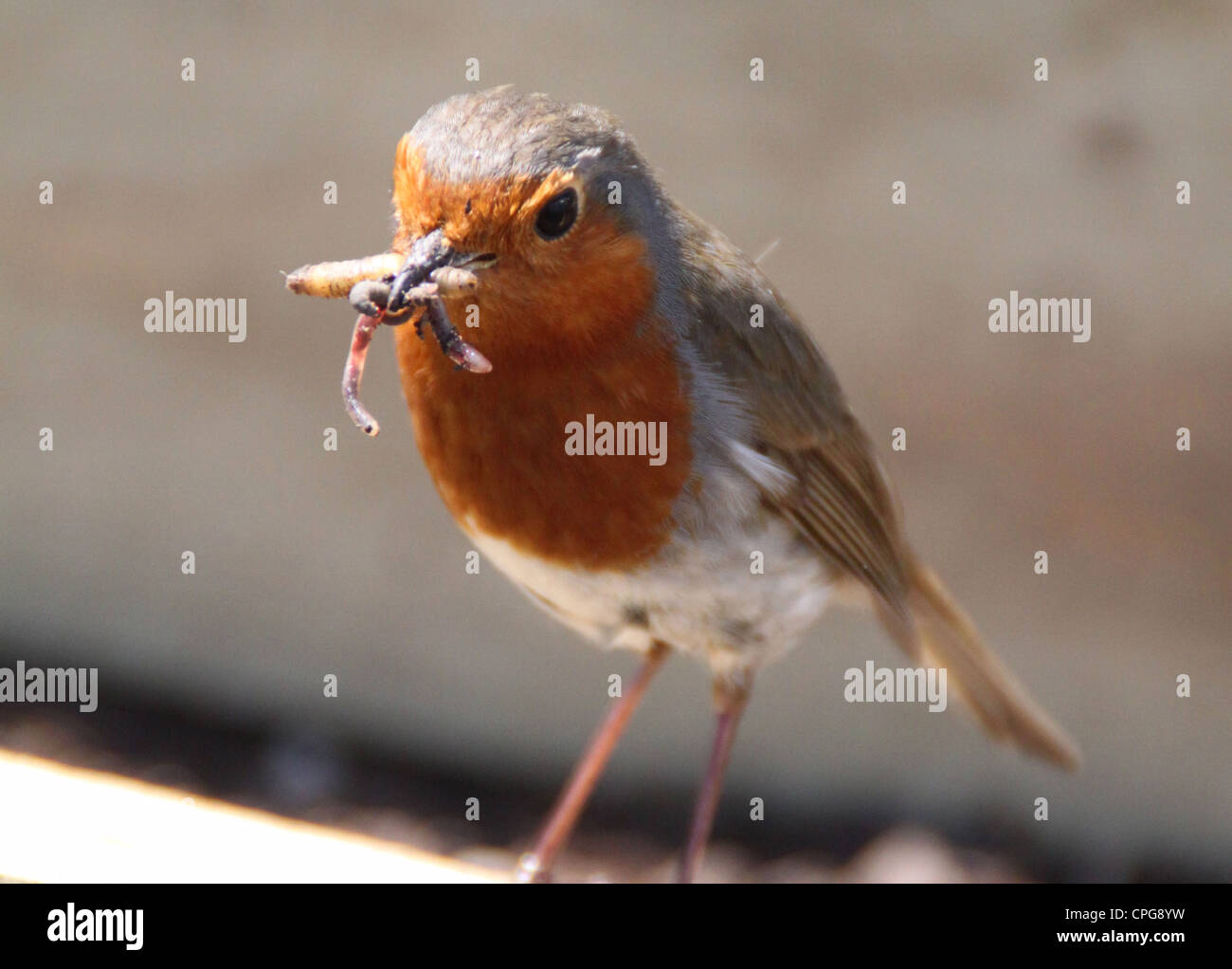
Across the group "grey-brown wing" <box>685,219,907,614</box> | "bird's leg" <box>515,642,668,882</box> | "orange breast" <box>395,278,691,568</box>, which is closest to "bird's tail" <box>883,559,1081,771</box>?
"grey-brown wing" <box>685,219,907,614</box>

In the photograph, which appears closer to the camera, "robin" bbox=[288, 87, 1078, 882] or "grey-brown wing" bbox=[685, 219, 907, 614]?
"robin" bbox=[288, 87, 1078, 882]

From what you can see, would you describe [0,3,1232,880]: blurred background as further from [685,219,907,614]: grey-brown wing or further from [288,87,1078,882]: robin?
[288,87,1078,882]: robin

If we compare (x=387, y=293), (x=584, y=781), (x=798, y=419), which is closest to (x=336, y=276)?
(x=387, y=293)

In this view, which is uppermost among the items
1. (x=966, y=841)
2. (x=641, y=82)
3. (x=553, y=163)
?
(x=641, y=82)

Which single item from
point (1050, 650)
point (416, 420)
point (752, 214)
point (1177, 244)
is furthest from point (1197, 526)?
point (416, 420)

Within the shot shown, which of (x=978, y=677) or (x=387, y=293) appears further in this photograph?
(x=978, y=677)

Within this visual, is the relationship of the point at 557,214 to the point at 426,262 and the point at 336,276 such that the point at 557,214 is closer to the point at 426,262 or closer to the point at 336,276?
the point at 426,262
